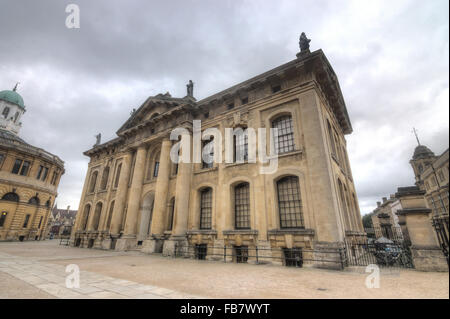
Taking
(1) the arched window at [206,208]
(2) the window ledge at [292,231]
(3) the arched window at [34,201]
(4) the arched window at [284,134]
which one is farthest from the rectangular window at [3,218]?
(4) the arched window at [284,134]

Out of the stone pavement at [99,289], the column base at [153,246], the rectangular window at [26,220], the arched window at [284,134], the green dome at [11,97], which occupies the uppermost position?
the green dome at [11,97]

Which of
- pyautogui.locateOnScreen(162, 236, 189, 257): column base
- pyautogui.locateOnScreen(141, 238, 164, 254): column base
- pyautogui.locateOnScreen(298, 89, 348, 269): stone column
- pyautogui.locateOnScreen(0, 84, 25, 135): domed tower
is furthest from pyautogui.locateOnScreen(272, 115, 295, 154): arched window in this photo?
pyautogui.locateOnScreen(0, 84, 25, 135): domed tower

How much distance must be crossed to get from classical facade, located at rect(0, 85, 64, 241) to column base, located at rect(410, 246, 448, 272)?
45219 mm

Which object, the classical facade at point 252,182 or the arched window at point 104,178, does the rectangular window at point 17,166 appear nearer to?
the arched window at point 104,178

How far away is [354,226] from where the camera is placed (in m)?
15.3

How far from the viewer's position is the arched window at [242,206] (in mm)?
13864

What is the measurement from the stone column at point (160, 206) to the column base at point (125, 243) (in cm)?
290

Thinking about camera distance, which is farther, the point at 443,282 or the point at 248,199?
the point at 248,199

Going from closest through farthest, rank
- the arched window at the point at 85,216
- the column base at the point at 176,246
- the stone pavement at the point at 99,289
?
1. the stone pavement at the point at 99,289
2. the column base at the point at 176,246
3. the arched window at the point at 85,216

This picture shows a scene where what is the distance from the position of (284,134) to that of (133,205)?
49.2ft

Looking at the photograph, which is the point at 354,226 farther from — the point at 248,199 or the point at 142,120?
the point at 142,120

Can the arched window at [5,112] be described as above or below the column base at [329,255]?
above

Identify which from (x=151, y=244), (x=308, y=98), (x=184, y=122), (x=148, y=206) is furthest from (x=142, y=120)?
(x=308, y=98)
